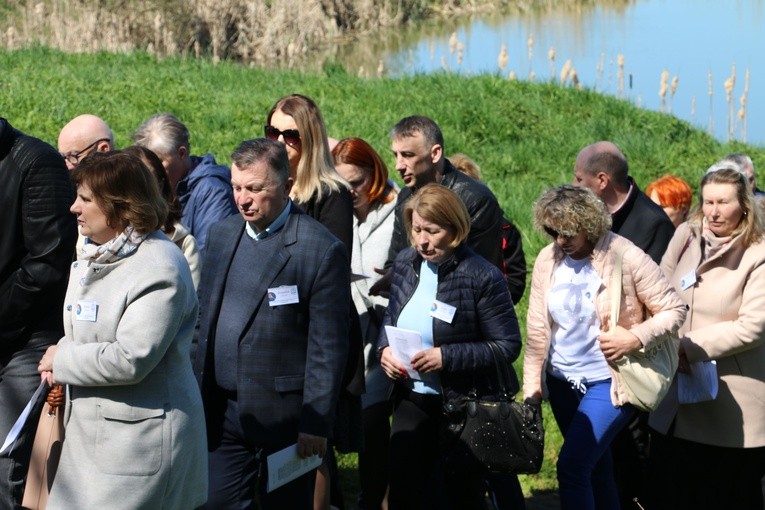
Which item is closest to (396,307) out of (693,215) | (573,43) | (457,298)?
(457,298)

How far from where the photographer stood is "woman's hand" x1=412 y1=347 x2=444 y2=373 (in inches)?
195

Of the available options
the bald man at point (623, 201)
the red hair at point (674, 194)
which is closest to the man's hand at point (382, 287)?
the bald man at point (623, 201)

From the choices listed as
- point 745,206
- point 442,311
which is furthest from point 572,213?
point 745,206

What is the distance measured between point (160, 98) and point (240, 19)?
6627mm

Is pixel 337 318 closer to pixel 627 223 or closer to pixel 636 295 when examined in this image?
pixel 636 295

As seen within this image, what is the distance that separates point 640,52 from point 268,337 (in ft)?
56.7

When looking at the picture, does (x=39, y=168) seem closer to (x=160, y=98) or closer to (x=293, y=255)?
(x=293, y=255)

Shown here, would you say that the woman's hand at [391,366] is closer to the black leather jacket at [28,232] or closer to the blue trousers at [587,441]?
the blue trousers at [587,441]

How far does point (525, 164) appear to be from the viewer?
1188 cm

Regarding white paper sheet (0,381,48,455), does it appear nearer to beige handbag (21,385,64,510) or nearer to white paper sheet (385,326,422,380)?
beige handbag (21,385,64,510)

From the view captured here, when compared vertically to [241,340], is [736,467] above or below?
below

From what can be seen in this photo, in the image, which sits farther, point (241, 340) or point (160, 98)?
point (160, 98)

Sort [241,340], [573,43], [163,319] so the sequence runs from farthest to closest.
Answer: [573,43] → [241,340] → [163,319]

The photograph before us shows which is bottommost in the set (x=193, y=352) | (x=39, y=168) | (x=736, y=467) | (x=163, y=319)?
(x=736, y=467)
